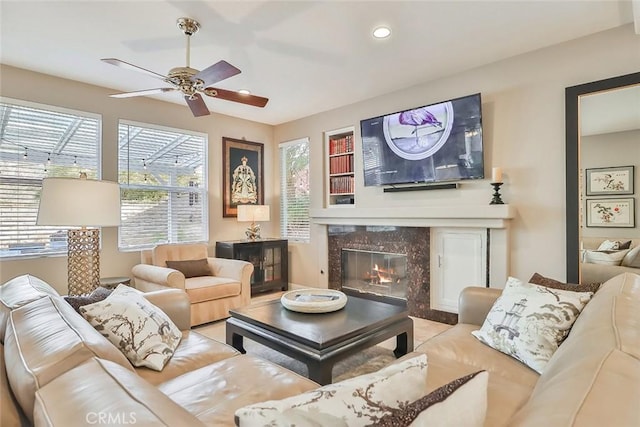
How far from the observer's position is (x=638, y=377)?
0.74m

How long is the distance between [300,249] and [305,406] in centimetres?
460

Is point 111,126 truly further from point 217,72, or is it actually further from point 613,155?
point 613,155

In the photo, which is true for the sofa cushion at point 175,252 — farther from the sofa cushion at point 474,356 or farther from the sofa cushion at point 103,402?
the sofa cushion at point 103,402

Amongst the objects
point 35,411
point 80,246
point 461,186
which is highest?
point 461,186

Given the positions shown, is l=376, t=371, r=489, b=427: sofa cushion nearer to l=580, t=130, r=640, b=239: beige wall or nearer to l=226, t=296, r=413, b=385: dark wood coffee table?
l=226, t=296, r=413, b=385: dark wood coffee table

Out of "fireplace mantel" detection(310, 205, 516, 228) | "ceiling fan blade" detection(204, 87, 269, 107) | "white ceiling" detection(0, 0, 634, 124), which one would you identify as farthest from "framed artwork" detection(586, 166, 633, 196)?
"ceiling fan blade" detection(204, 87, 269, 107)

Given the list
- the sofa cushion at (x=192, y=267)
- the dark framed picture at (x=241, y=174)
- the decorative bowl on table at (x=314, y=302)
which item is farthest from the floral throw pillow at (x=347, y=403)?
the dark framed picture at (x=241, y=174)

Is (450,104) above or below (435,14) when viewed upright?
below

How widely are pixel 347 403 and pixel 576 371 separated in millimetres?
564

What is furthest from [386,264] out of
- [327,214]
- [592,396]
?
[592,396]

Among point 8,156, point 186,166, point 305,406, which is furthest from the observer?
point 186,166

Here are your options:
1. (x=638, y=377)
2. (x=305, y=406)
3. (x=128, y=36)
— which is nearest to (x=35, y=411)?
(x=305, y=406)

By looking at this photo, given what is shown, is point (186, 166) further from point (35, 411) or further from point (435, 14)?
point (35, 411)

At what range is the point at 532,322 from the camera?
1.67 meters
